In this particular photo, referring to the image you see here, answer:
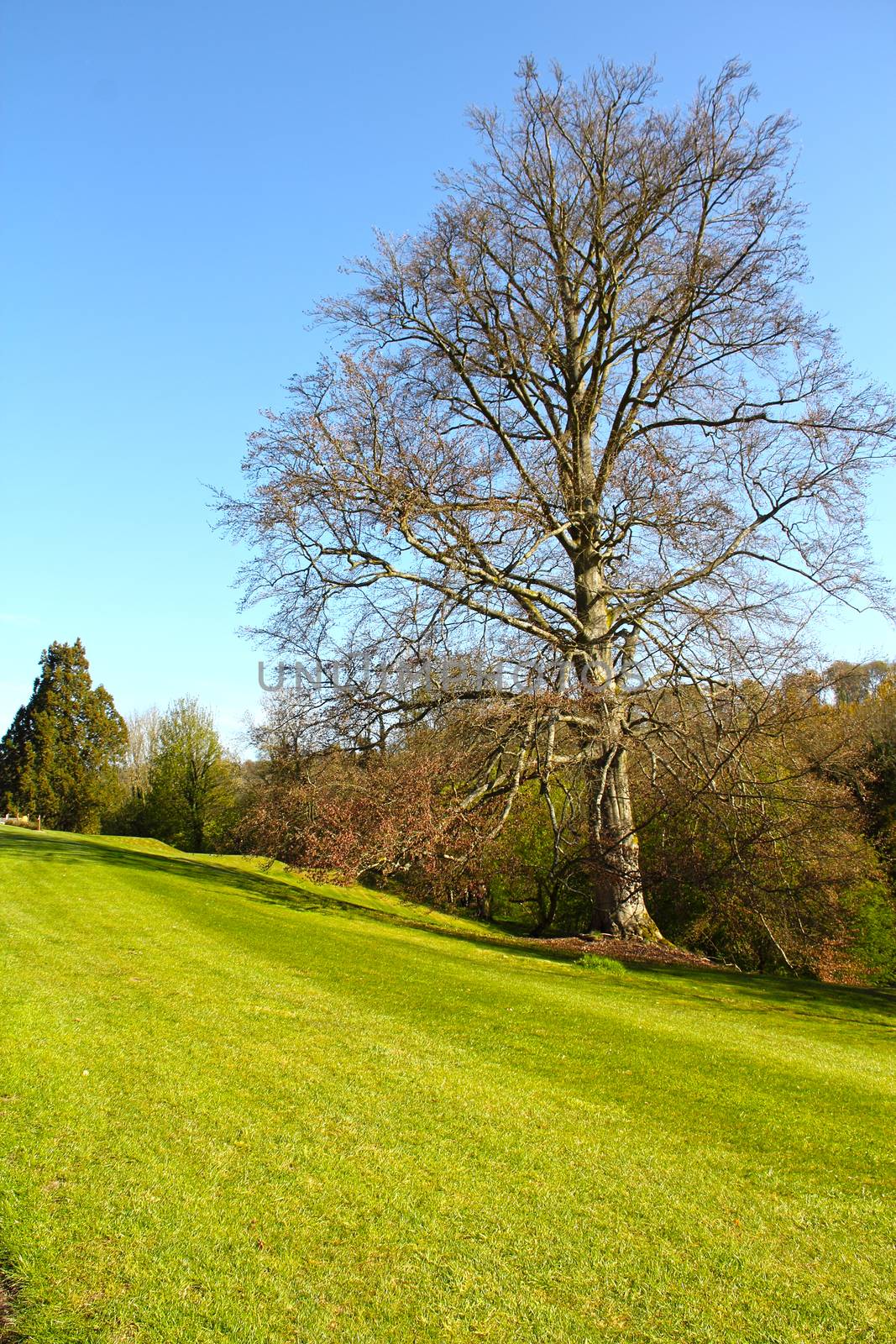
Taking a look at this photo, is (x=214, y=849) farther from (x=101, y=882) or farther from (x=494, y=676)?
(x=494, y=676)

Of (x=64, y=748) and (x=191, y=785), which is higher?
(x=64, y=748)

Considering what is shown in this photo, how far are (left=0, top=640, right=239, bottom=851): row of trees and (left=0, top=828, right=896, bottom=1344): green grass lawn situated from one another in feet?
106

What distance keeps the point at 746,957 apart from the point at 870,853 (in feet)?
13.5

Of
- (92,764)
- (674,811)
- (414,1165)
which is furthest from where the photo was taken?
(92,764)

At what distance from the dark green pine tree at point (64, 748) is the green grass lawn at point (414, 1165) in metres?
34.4

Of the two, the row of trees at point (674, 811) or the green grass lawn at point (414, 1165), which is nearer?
the green grass lawn at point (414, 1165)

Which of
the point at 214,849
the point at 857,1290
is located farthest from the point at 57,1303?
the point at 214,849

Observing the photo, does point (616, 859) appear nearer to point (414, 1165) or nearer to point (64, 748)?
point (414, 1165)

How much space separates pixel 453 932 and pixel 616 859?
13.9 ft

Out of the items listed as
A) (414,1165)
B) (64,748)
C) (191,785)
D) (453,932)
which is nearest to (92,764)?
(64,748)

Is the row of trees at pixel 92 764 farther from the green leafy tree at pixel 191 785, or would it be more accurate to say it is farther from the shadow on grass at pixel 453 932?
the shadow on grass at pixel 453 932

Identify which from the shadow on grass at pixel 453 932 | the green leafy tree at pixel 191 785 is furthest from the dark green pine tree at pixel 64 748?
the shadow on grass at pixel 453 932

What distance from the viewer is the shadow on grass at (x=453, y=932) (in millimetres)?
12969

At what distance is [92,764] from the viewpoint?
139 ft
